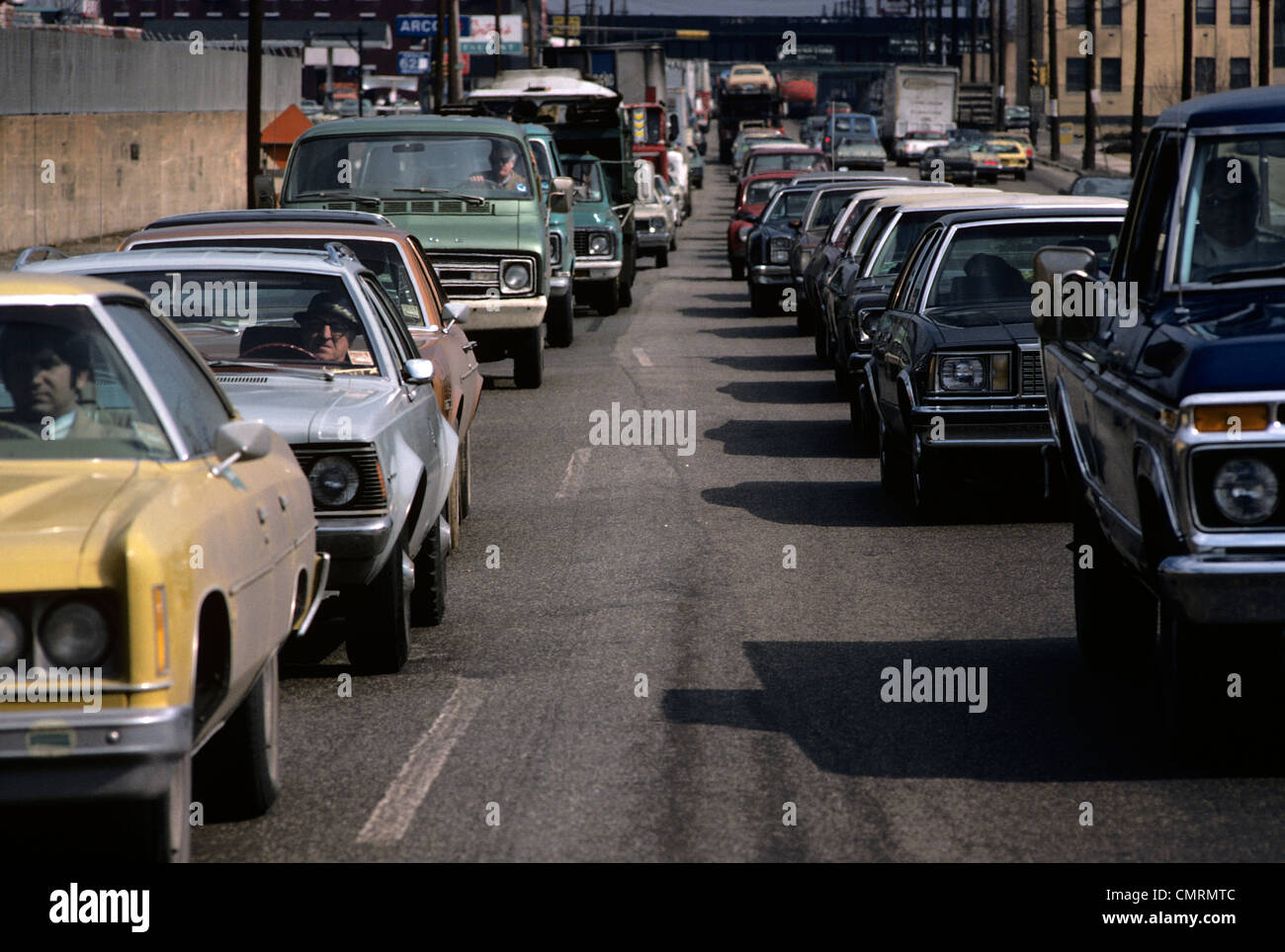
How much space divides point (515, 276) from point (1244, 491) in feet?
40.9

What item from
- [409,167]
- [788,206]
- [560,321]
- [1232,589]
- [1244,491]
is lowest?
[560,321]

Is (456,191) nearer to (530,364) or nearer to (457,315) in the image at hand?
(530,364)

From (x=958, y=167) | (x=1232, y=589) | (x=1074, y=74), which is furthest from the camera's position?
(x=1074, y=74)

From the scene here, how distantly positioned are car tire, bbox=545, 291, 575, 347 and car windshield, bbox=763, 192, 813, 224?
17.7ft

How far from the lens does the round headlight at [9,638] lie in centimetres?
454

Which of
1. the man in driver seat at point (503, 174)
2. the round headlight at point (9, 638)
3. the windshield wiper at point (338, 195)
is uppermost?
the man in driver seat at point (503, 174)

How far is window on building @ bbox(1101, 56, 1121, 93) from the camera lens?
367 feet

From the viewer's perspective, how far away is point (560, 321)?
23.5 metres

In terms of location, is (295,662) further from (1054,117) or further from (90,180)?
(1054,117)

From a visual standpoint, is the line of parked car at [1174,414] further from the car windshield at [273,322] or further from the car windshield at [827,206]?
the car windshield at [827,206]

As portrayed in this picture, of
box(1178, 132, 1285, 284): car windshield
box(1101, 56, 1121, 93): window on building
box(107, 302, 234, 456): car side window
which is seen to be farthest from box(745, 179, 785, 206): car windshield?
box(1101, 56, 1121, 93): window on building

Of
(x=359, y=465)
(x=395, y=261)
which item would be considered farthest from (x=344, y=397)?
(x=395, y=261)

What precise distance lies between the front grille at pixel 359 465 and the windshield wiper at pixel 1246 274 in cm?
306
